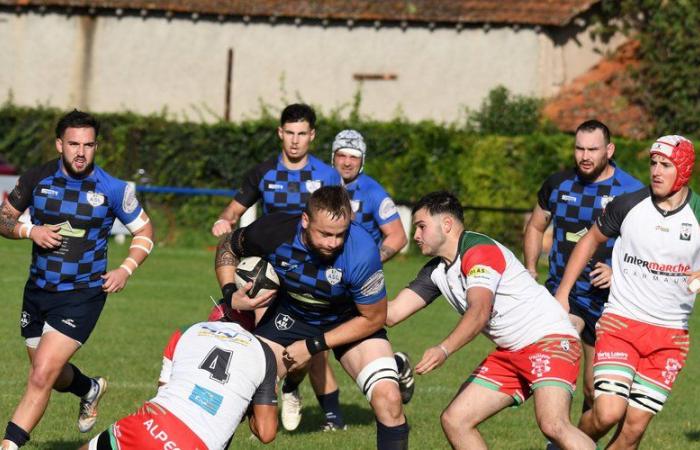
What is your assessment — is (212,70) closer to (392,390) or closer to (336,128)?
(336,128)

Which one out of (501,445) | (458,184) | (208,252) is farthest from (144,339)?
(458,184)

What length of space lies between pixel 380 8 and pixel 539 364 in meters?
26.3

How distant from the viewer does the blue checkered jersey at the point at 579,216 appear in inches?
382

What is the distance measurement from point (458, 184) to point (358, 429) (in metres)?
16.8

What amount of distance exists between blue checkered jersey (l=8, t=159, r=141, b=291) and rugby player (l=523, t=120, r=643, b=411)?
316 cm

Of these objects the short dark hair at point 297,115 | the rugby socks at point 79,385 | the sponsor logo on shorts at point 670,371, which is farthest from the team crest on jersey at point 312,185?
the sponsor logo on shorts at point 670,371

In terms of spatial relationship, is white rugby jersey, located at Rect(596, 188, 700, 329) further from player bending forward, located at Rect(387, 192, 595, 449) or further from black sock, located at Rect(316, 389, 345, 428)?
black sock, located at Rect(316, 389, 345, 428)

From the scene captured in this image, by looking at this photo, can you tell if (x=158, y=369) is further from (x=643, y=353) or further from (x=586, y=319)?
(x=643, y=353)

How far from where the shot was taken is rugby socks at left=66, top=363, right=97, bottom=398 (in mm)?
9336

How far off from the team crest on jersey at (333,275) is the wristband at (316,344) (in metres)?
0.34

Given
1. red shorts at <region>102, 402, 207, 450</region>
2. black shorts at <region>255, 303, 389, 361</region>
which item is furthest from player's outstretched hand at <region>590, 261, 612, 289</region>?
red shorts at <region>102, 402, 207, 450</region>

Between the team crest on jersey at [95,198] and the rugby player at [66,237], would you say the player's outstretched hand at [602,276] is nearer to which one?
the rugby player at [66,237]

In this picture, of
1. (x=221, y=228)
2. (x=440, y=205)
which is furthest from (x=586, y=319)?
(x=221, y=228)

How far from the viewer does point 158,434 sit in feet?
19.0
